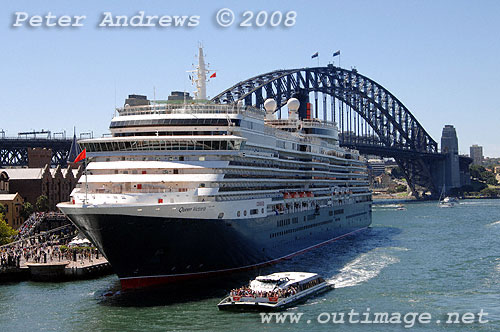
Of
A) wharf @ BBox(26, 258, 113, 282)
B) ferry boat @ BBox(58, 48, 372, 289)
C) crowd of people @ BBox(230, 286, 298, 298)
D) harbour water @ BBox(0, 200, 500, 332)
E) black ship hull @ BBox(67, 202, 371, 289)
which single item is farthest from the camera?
wharf @ BBox(26, 258, 113, 282)

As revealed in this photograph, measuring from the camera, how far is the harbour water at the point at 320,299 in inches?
1359

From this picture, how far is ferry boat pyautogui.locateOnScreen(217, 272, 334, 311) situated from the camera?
121 feet

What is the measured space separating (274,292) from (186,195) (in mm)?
7794

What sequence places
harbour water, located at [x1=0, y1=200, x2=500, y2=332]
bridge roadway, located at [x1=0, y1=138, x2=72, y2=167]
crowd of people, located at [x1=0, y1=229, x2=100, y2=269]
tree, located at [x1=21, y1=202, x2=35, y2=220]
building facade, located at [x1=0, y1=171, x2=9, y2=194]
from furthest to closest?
bridge roadway, located at [x1=0, y1=138, x2=72, y2=167], building facade, located at [x1=0, y1=171, x2=9, y2=194], tree, located at [x1=21, y1=202, x2=35, y2=220], crowd of people, located at [x1=0, y1=229, x2=100, y2=269], harbour water, located at [x1=0, y1=200, x2=500, y2=332]

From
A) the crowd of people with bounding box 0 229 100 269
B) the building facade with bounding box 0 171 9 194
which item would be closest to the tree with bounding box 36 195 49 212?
the building facade with bounding box 0 171 9 194

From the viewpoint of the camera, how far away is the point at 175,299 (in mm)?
38875

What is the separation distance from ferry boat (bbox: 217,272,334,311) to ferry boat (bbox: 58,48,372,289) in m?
4.39

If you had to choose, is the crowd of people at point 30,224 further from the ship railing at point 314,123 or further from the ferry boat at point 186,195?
the ship railing at point 314,123

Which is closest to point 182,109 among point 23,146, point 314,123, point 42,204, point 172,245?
point 172,245

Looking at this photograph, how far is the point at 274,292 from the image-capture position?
37.7m

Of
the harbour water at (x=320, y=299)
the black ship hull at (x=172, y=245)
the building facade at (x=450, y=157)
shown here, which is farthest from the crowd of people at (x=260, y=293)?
the building facade at (x=450, y=157)

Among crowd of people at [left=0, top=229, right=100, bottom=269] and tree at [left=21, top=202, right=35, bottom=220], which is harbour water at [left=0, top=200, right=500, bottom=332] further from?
tree at [left=21, top=202, right=35, bottom=220]

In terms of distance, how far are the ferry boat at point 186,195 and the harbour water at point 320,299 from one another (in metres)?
1.99

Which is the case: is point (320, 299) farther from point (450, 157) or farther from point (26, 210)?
point (450, 157)
